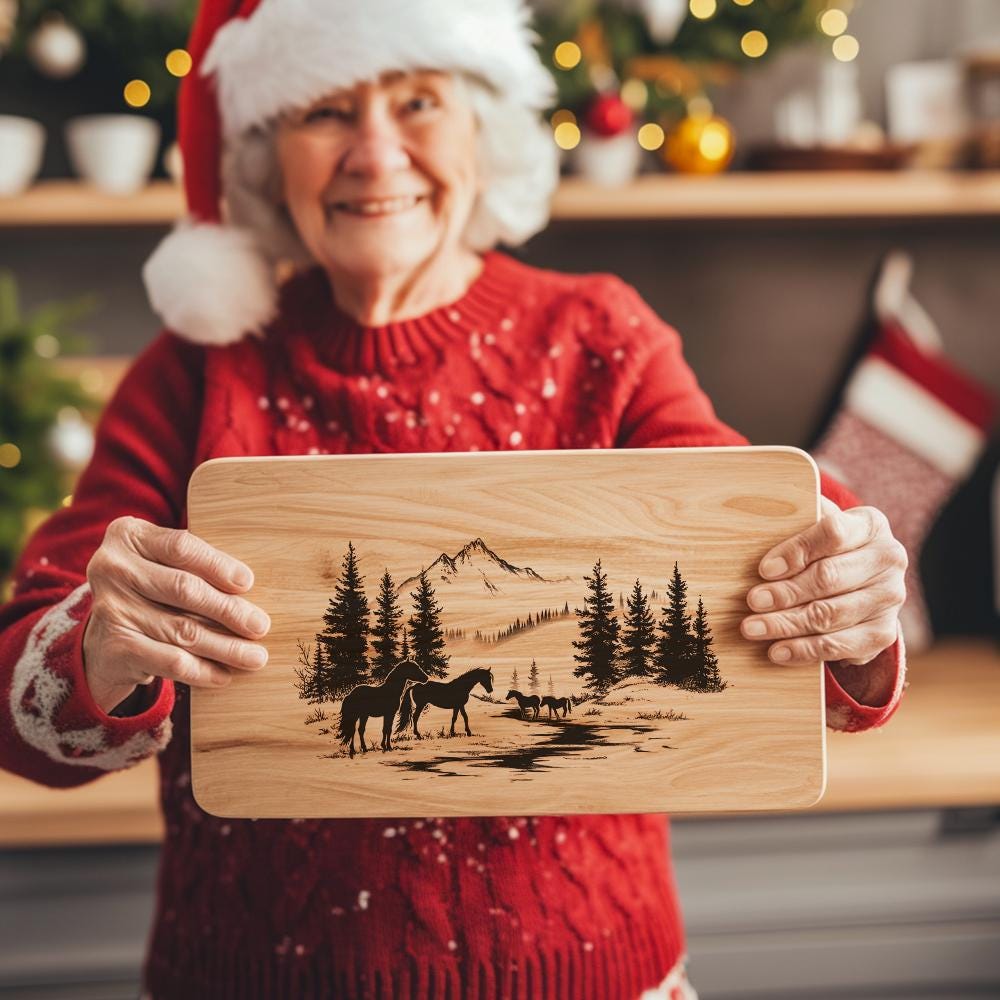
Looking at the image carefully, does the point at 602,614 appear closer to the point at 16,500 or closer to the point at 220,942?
the point at 220,942

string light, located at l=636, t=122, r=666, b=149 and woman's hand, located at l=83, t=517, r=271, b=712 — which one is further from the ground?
string light, located at l=636, t=122, r=666, b=149

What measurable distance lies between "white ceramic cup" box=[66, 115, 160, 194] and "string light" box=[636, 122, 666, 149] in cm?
86

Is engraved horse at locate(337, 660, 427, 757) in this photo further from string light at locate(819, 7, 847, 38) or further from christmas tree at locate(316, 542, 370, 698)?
string light at locate(819, 7, 847, 38)

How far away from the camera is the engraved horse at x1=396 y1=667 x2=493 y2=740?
72 cm

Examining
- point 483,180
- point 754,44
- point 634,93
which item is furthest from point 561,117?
point 483,180

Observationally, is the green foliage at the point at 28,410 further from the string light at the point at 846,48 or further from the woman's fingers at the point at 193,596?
the string light at the point at 846,48

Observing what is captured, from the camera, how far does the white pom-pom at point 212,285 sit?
2.99 feet

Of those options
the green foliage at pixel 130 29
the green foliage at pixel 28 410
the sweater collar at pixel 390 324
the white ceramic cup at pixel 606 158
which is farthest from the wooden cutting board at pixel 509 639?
the green foliage at pixel 130 29

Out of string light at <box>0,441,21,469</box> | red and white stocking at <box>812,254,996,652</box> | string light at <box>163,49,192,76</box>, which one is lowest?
red and white stocking at <box>812,254,996,652</box>

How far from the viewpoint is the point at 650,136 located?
195 cm

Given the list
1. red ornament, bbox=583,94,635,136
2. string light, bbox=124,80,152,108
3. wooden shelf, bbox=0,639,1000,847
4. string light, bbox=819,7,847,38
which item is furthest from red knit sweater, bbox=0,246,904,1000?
string light, bbox=819,7,847,38

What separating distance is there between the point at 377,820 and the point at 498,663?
217mm

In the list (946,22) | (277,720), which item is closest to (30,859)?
(277,720)

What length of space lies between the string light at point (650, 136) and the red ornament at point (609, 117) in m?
0.20
